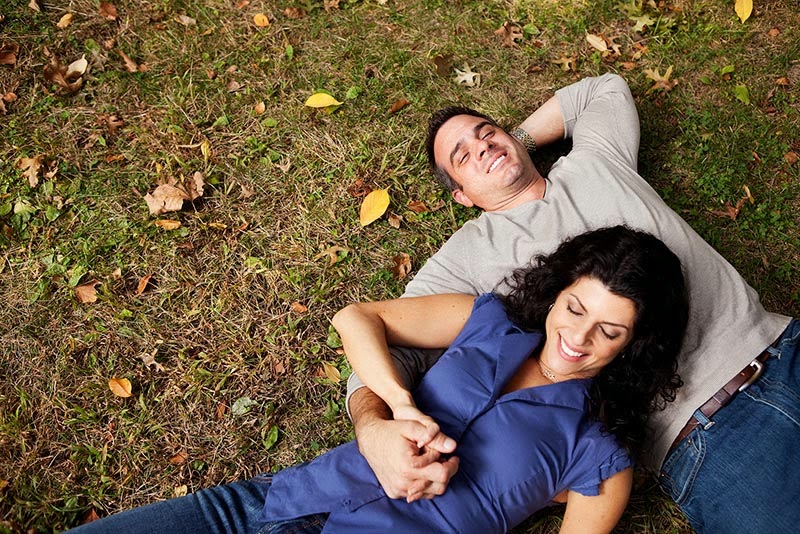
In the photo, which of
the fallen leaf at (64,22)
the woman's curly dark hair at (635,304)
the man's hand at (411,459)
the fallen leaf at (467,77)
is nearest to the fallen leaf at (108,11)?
the fallen leaf at (64,22)

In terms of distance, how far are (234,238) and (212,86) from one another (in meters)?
1.18

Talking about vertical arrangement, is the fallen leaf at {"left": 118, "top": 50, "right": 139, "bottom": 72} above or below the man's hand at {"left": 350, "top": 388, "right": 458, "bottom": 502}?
below

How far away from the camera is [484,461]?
251cm

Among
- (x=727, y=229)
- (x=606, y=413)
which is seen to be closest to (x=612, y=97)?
(x=727, y=229)

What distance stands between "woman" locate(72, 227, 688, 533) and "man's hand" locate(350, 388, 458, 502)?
52 mm

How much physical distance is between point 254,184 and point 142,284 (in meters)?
0.92

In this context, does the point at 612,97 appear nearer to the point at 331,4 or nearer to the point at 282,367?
the point at 331,4

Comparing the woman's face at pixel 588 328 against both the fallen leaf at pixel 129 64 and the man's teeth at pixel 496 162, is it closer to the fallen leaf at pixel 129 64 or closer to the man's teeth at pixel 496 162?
the man's teeth at pixel 496 162

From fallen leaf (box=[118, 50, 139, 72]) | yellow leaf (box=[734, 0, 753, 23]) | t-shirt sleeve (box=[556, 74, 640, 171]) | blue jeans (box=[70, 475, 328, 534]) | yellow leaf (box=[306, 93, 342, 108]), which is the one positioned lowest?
blue jeans (box=[70, 475, 328, 534])

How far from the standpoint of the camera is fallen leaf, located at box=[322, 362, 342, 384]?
3.48 meters

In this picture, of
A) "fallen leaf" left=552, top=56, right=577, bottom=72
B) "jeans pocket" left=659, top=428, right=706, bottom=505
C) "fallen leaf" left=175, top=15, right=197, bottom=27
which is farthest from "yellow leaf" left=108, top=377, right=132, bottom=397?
"fallen leaf" left=552, top=56, right=577, bottom=72

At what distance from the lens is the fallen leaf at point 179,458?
10.7 feet

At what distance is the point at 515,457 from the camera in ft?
8.16

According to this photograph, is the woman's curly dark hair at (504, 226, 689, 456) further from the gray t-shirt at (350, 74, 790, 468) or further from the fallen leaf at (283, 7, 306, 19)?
the fallen leaf at (283, 7, 306, 19)
